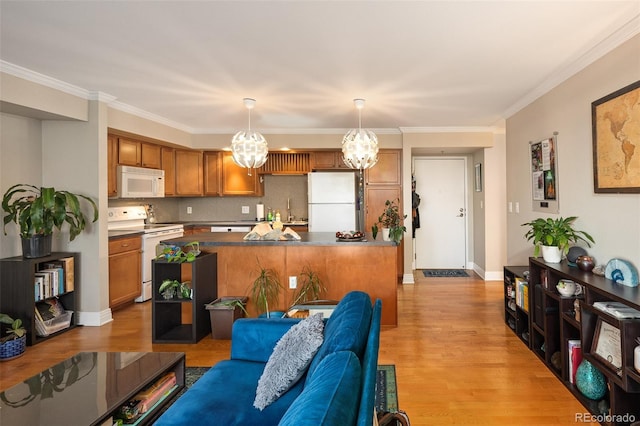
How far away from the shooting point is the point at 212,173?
236 inches

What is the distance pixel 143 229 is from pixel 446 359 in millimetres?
4086

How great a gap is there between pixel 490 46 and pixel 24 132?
4.33m

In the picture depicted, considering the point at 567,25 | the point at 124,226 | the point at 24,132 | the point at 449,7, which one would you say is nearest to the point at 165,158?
the point at 124,226

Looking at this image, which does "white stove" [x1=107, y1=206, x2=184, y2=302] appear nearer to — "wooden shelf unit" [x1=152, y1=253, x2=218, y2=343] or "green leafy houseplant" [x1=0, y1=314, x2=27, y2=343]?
"wooden shelf unit" [x1=152, y1=253, x2=218, y2=343]

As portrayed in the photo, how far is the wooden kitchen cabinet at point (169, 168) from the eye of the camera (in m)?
5.35

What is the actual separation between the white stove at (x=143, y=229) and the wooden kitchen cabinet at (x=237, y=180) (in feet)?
3.73

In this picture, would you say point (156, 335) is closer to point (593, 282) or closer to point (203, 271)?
point (203, 271)

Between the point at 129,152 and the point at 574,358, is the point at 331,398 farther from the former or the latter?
the point at 129,152

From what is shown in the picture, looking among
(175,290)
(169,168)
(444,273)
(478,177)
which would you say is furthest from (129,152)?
(478,177)

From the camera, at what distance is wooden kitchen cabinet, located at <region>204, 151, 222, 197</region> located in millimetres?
5977

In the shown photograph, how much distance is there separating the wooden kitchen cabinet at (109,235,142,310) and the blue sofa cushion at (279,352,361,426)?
3.75 metres

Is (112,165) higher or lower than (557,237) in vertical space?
higher

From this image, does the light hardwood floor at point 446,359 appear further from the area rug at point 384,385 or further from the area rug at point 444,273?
the area rug at point 444,273

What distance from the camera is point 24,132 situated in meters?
A: 3.58
